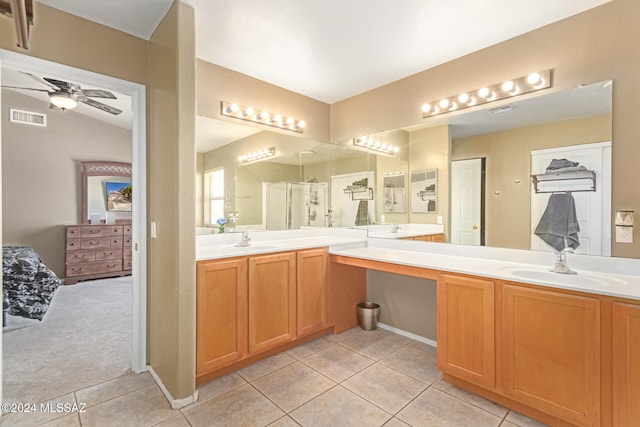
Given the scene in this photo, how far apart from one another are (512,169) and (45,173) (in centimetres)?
661

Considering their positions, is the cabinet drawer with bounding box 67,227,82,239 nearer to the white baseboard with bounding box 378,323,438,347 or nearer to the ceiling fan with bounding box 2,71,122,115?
the ceiling fan with bounding box 2,71,122,115

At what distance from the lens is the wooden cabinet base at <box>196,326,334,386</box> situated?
2122 mm

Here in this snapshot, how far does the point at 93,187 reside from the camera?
5.46m

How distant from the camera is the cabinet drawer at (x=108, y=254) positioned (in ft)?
17.4

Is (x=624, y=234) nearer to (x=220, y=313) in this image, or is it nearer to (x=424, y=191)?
(x=424, y=191)

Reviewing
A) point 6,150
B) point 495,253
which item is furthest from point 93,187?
point 495,253

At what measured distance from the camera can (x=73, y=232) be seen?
5.07m

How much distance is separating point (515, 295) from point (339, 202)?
2.08 m

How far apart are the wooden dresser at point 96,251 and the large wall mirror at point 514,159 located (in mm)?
5275

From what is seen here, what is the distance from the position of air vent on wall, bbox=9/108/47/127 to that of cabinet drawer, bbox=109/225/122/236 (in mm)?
1952

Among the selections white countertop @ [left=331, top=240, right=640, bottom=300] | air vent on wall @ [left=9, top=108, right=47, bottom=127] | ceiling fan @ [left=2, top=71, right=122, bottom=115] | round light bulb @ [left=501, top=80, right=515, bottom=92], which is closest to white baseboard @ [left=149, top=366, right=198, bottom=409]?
white countertop @ [left=331, top=240, right=640, bottom=300]

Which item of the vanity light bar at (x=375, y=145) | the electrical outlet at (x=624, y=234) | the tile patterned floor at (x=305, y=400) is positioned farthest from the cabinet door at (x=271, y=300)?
the electrical outlet at (x=624, y=234)

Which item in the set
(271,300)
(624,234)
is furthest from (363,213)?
(624,234)

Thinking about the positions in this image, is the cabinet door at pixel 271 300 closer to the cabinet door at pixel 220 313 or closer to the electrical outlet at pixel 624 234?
the cabinet door at pixel 220 313
